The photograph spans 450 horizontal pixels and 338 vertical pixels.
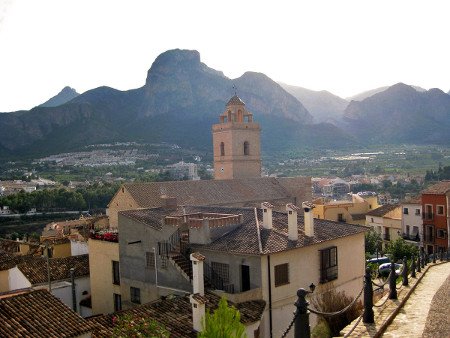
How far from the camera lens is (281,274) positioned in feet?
53.2

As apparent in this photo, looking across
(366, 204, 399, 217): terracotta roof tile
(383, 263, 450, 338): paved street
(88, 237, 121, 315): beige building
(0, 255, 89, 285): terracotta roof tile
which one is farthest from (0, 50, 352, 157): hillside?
(383, 263, 450, 338): paved street

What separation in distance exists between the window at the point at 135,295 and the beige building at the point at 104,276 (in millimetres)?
1099

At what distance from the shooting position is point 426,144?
541ft

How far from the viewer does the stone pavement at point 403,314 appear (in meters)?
7.91

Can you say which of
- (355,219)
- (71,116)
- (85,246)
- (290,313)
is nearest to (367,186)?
(355,219)

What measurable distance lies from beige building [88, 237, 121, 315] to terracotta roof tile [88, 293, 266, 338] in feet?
21.3

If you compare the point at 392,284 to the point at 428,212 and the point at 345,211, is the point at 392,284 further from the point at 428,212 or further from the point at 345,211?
the point at 345,211

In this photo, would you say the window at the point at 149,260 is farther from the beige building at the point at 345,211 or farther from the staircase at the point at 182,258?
the beige building at the point at 345,211

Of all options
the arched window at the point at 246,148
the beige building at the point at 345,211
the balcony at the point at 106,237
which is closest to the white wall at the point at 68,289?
the balcony at the point at 106,237

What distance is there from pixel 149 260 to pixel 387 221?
29.0 m

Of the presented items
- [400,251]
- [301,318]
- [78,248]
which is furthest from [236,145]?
[301,318]

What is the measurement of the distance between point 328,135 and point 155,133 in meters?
60.4

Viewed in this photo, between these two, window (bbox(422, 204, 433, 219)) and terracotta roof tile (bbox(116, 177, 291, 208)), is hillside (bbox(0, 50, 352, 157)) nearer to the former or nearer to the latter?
terracotta roof tile (bbox(116, 177, 291, 208))

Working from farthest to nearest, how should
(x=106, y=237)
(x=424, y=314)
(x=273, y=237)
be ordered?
(x=106, y=237), (x=273, y=237), (x=424, y=314)
